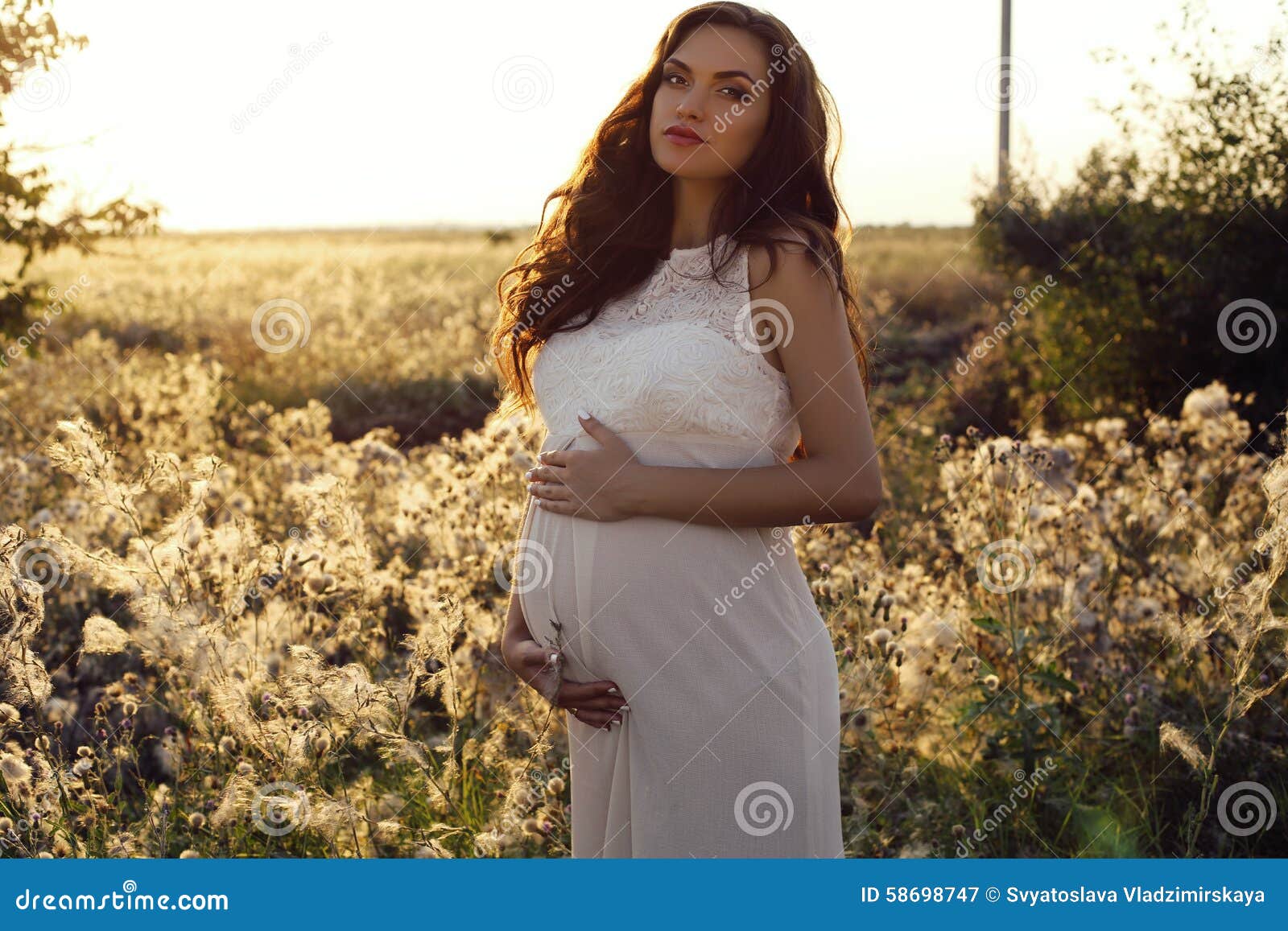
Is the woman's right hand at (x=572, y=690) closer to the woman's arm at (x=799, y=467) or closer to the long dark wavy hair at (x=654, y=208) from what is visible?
the woman's arm at (x=799, y=467)

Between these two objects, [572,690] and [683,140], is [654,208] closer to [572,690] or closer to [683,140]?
[683,140]

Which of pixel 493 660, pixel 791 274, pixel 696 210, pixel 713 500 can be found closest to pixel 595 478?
pixel 713 500

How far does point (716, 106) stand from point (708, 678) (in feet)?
3.89

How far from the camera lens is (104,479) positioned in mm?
2639

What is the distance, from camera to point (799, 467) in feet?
7.14

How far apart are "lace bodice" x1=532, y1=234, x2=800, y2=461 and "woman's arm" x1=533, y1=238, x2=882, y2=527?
0.20 ft

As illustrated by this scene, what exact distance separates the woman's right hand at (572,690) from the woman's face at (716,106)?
1050mm

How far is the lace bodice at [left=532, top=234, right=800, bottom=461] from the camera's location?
219 centimetres

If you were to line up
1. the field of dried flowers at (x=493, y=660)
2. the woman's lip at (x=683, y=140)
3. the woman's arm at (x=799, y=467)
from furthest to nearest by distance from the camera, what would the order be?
the field of dried flowers at (x=493, y=660) → the woman's lip at (x=683, y=140) → the woman's arm at (x=799, y=467)

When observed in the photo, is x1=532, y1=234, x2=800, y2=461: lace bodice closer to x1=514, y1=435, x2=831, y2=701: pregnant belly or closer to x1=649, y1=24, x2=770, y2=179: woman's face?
x1=514, y1=435, x2=831, y2=701: pregnant belly

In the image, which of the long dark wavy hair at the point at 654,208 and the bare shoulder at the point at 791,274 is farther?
the long dark wavy hair at the point at 654,208

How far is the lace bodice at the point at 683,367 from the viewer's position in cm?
219

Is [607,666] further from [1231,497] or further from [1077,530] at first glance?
[1231,497]

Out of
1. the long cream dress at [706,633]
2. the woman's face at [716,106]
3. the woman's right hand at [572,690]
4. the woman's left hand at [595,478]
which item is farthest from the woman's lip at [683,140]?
the woman's right hand at [572,690]
